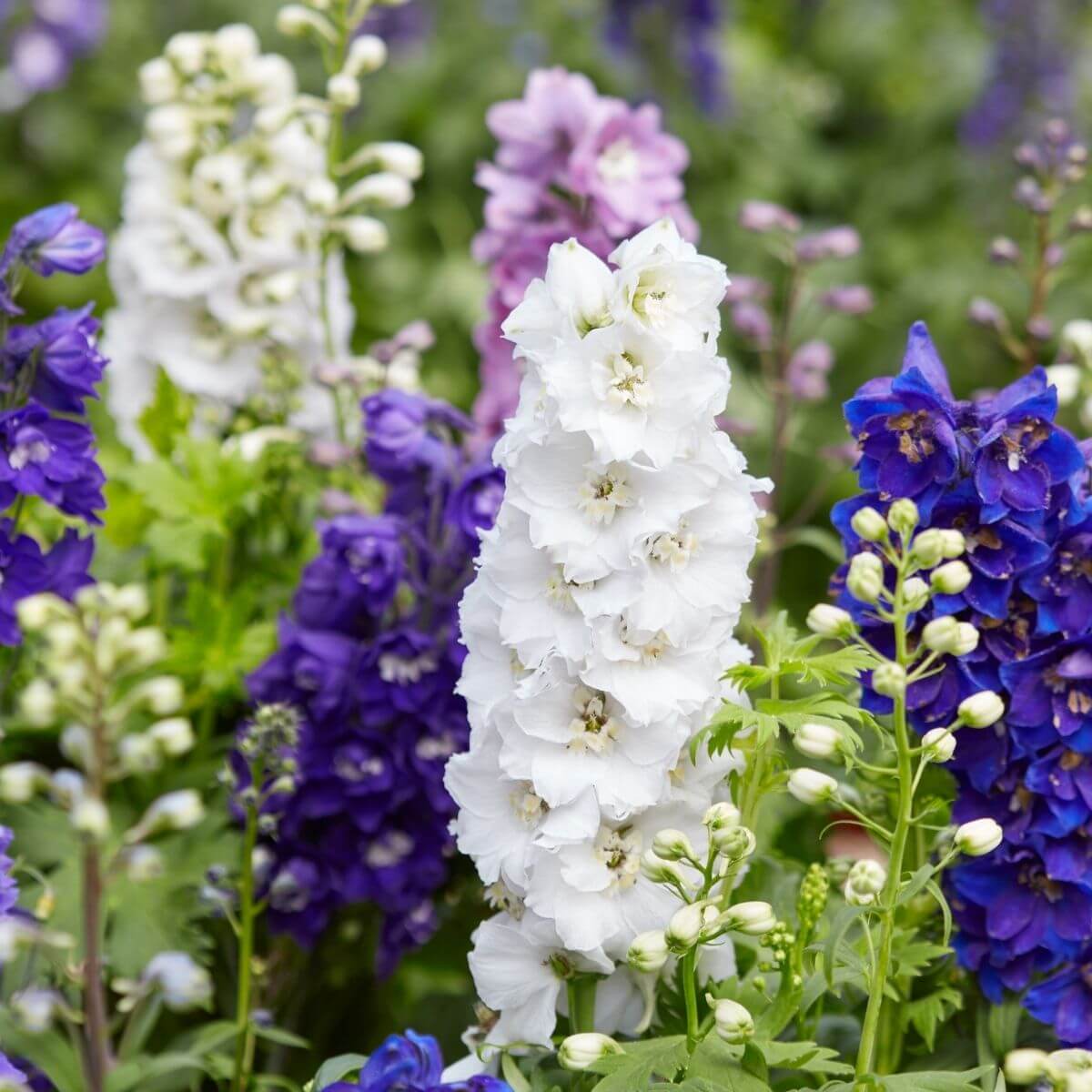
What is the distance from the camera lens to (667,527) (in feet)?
5.11

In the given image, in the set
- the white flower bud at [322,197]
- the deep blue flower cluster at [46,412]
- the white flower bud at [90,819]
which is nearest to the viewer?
the white flower bud at [90,819]

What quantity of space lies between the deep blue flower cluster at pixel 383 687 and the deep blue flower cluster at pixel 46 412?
1.15 ft

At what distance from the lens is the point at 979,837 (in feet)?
4.96

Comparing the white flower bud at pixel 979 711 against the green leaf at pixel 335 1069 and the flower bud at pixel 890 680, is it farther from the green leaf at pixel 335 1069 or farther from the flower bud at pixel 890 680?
the green leaf at pixel 335 1069

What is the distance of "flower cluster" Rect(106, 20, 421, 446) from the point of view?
259cm

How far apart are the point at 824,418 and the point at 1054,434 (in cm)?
293

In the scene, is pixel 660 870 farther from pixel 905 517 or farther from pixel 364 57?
pixel 364 57

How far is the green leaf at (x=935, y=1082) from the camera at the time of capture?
148 centimetres

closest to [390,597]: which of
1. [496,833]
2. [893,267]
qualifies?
[496,833]

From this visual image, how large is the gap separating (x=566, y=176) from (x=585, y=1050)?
1.37 m

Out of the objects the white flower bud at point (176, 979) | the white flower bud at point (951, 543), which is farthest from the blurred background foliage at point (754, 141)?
the white flower bud at point (176, 979)

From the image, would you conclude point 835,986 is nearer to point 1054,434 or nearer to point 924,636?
point 924,636

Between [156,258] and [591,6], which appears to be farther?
[591,6]

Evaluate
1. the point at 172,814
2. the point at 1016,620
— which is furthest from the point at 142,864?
the point at 1016,620
